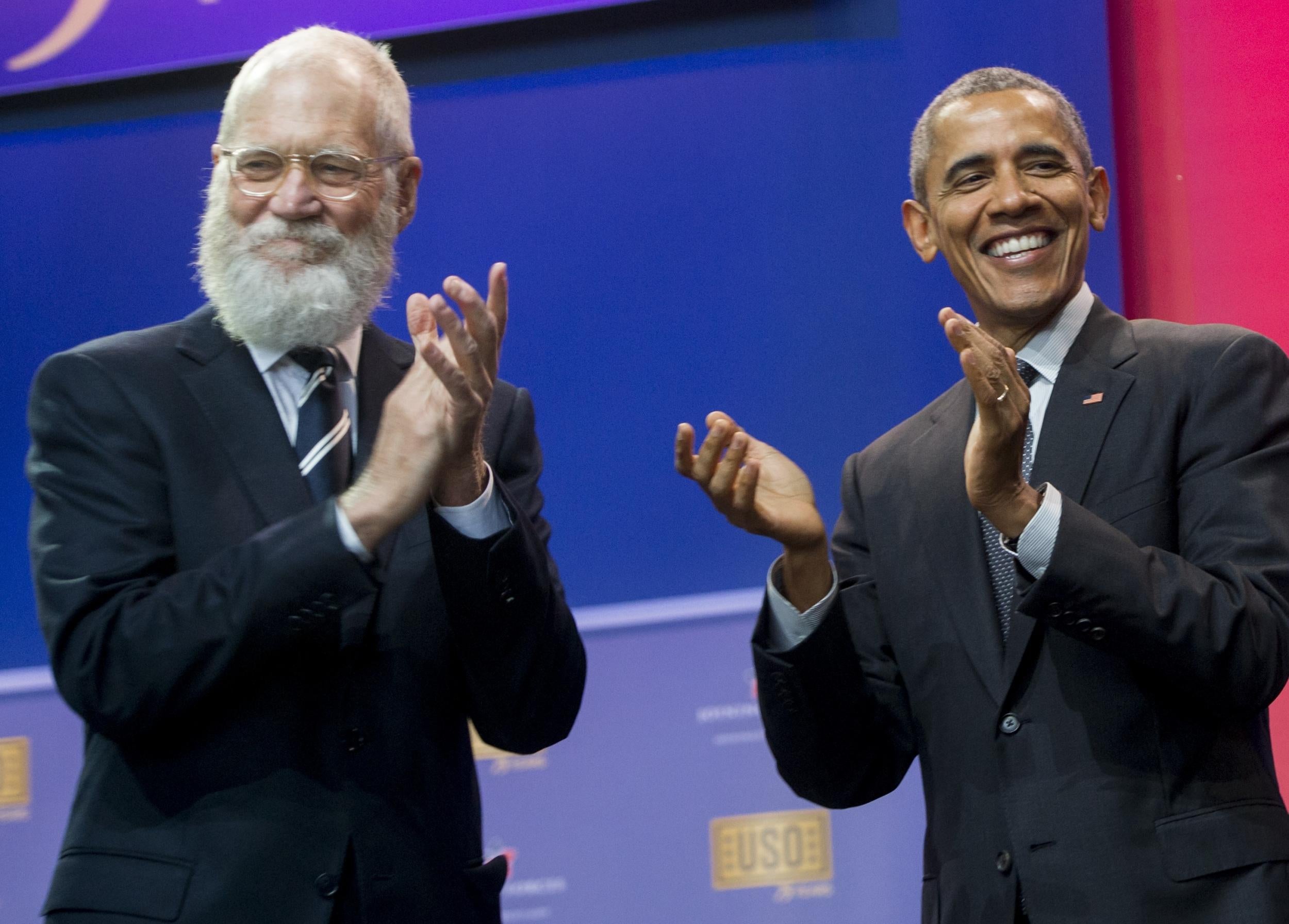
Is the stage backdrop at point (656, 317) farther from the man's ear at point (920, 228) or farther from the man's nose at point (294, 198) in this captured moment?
the man's nose at point (294, 198)

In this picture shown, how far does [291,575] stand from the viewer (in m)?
1.71

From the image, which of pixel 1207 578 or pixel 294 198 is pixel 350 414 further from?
pixel 1207 578

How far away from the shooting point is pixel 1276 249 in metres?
3.27

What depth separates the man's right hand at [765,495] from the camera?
1966 mm

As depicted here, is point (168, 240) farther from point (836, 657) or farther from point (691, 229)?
point (836, 657)

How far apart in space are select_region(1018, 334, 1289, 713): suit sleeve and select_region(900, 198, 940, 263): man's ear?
615mm

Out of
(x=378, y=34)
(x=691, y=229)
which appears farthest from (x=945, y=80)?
(x=378, y=34)

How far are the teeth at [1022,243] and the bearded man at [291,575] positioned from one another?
2.80ft

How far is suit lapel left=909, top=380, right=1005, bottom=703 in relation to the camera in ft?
6.62

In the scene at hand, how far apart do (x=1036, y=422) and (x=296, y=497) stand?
1.14 m

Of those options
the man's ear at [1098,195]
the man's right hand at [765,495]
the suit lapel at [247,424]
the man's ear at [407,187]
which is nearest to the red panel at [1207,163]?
the man's ear at [1098,195]

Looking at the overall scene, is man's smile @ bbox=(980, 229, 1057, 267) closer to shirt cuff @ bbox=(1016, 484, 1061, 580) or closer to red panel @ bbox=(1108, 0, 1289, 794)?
shirt cuff @ bbox=(1016, 484, 1061, 580)

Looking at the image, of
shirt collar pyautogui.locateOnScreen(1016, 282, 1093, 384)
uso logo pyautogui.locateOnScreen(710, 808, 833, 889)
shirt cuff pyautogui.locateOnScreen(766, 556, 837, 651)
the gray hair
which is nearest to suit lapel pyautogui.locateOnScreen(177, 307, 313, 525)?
the gray hair

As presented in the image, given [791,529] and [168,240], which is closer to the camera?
[791,529]
